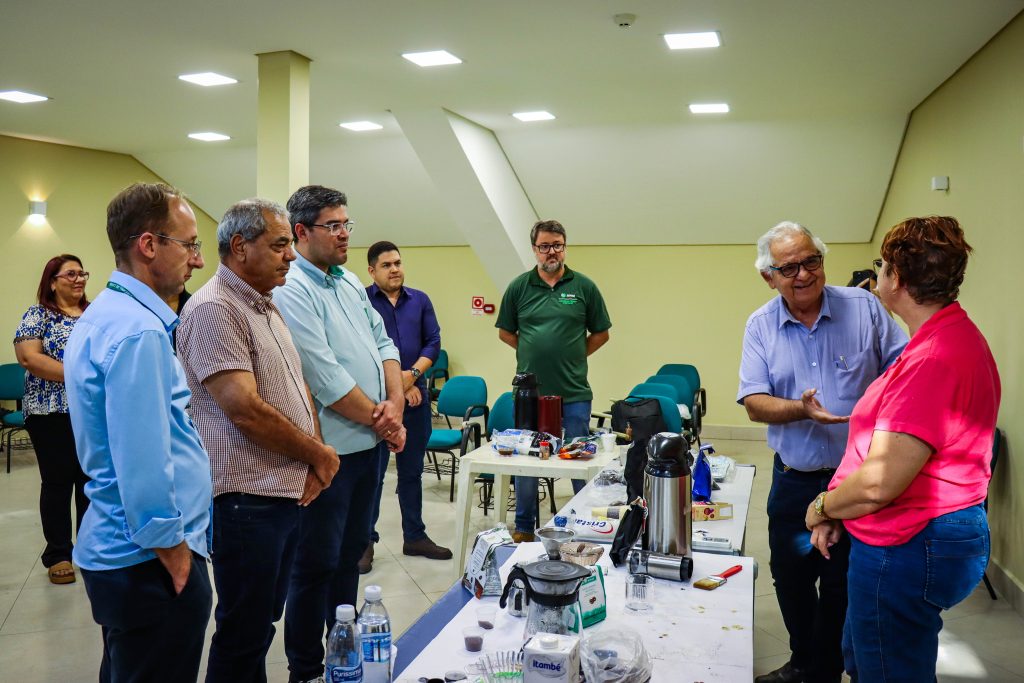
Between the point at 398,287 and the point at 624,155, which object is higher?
the point at 624,155

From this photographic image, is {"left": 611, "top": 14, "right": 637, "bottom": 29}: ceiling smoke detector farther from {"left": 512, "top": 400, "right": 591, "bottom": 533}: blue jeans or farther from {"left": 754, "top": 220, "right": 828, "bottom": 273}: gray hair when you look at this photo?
{"left": 754, "top": 220, "right": 828, "bottom": 273}: gray hair

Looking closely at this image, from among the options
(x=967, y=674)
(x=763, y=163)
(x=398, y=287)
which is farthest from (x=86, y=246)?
(x=967, y=674)

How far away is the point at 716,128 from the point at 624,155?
86 cm

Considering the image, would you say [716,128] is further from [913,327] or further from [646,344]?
[913,327]

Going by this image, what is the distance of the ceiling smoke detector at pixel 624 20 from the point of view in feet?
14.5

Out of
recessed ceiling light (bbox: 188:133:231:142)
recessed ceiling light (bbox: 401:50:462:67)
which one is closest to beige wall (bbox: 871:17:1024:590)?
recessed ceiling light (bbox: 401:50:462:67)

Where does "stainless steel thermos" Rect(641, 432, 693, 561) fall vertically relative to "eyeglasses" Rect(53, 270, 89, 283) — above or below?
below

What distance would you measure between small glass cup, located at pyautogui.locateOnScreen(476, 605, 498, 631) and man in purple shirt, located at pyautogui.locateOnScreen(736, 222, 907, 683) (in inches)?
44.9

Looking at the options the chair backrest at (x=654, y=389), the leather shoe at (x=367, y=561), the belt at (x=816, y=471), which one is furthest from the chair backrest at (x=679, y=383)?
the belt at (x=816, y=471)

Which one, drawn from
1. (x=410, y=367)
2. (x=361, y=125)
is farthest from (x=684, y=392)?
(x=361, y=125)

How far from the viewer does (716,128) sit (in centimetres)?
708

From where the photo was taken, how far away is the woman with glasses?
160 inches

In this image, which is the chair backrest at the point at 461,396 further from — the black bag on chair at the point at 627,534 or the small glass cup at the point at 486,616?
the small glass cup at the point at 486,616

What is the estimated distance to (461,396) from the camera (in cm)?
663
